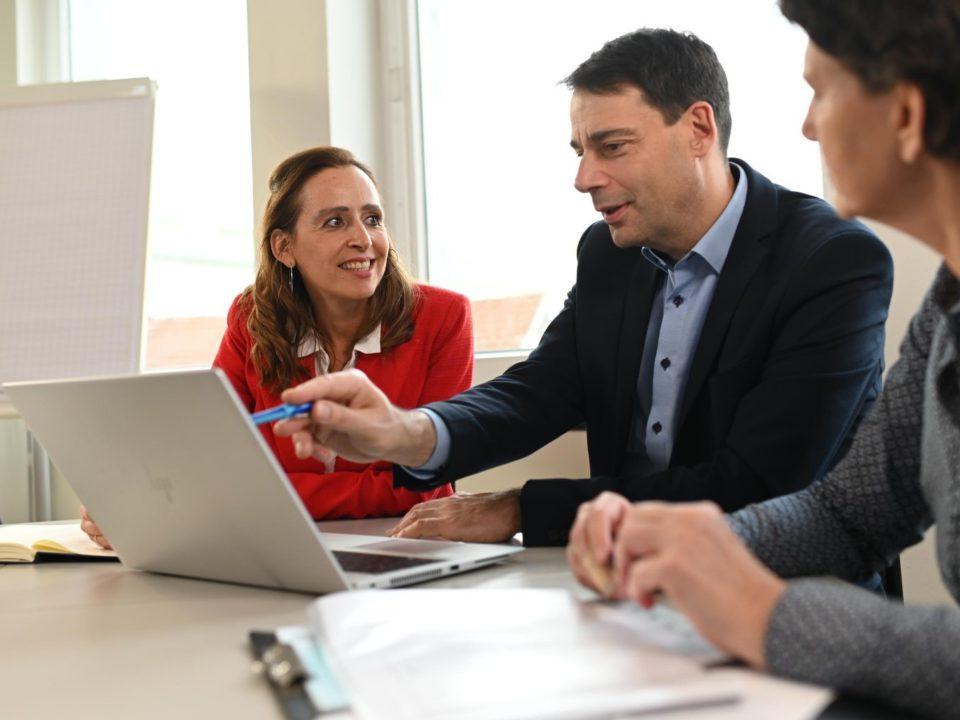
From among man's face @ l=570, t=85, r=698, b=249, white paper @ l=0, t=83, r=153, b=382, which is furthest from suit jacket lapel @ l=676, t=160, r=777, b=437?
white paper @ l=0, t=83, r=153, b=382

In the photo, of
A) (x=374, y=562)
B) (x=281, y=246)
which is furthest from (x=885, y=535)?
(x=281, y=246)

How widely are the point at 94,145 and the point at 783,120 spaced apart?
5.62ft

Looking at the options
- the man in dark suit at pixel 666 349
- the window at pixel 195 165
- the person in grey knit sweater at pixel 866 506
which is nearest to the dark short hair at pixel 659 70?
the man in dark suit at pixel 666 349

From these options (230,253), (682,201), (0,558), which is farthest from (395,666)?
(230,253)

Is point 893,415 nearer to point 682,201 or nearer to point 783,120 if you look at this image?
point 682,201

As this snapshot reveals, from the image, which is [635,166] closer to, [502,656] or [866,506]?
[866,506]

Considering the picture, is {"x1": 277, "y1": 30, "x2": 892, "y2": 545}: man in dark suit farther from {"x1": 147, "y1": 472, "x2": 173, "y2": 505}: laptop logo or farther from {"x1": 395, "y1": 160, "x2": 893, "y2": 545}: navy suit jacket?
{"x1": 147, "y1": 472, "x2": 173, "y2": 505}: laptop logo

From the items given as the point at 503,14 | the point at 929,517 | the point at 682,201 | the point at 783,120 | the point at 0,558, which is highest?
the point at 503,14

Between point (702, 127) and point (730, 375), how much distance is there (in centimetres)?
52

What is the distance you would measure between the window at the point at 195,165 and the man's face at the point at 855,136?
2601 mm

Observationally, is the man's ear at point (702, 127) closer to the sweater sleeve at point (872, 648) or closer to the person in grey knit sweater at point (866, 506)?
the person in grey knit sweater at point (866, 506)

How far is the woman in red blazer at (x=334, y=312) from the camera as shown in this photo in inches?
88.4

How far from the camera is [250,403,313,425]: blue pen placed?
3.57 ft

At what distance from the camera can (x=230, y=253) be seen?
3375 millimetres
